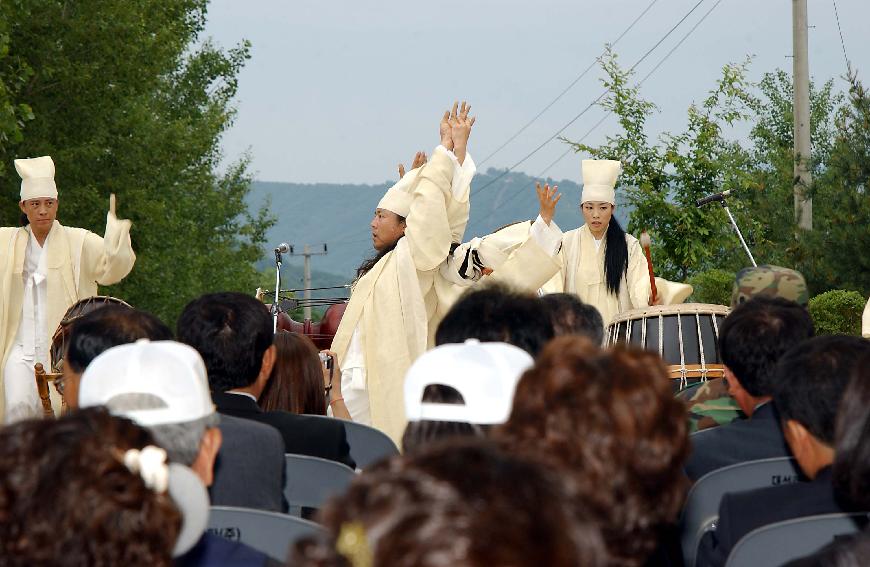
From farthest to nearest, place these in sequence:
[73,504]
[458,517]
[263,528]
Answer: [263,528] → [73,504] → [458,517]

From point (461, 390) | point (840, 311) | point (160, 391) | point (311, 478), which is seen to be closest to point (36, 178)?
point (311, 478)

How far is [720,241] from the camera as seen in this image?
59.5 ft

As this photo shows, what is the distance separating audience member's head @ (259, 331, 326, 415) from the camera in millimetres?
5219

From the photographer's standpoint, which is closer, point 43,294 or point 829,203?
point 43,294

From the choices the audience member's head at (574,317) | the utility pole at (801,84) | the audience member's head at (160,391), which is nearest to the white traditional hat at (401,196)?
the audience member's head at (574,317)

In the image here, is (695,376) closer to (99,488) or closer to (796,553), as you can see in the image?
(796,553)

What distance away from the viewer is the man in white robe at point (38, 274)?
29.2 feet

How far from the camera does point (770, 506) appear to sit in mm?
3293

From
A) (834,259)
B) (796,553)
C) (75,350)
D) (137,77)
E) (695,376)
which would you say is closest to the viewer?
(796,553)

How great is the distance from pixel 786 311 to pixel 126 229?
5.16 m

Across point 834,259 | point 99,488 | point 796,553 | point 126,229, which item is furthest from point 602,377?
point 834,259

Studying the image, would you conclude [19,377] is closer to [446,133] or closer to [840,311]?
[446,133]

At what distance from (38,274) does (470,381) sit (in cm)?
673

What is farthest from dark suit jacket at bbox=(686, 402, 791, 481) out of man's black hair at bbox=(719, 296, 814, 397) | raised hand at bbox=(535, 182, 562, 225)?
raised hand at bbox=(535, 182, 562, 225)
